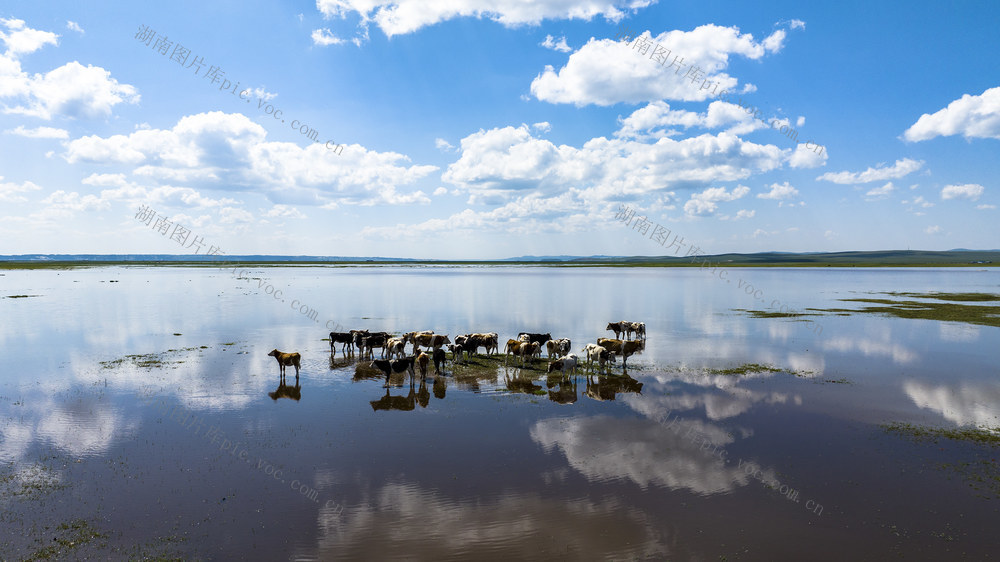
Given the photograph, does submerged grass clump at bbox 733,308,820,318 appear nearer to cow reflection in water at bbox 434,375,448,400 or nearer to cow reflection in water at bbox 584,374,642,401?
cow reflection in water at bbox 584,374,642,401

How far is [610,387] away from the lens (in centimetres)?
2169

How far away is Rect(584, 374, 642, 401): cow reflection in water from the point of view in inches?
805

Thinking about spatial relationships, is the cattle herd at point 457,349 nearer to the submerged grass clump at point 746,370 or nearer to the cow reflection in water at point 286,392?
the cow reflection in water at point 286,392

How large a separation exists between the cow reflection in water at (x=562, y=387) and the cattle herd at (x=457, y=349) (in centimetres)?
42

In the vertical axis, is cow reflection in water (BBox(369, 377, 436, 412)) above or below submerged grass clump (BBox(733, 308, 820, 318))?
below

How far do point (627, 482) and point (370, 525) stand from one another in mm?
6440

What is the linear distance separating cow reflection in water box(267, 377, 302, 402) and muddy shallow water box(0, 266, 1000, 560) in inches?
6.5

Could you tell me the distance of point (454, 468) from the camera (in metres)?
13.1

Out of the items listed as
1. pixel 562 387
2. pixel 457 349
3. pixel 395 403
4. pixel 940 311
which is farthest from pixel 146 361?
pixel 940 311

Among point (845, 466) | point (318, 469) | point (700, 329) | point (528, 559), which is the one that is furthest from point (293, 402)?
point (700, 329)

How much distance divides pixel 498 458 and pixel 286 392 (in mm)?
11412

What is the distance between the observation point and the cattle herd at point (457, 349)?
76.8 feet

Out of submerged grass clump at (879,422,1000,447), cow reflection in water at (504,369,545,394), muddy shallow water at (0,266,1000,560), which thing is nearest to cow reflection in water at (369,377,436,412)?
muddy shallow water at (0,266,1000,560)

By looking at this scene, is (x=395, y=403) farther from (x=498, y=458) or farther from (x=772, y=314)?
(x=772, y=314)
